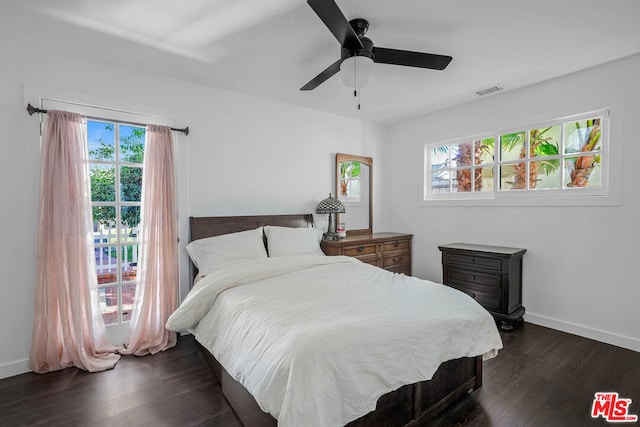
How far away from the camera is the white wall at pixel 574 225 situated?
2732 mm

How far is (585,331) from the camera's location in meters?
2.97

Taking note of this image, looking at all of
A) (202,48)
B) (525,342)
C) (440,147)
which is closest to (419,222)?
(440,147)

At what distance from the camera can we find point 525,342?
2863mm

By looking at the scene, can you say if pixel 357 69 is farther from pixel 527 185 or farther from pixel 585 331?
pixel 585 331

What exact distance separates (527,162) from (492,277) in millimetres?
1330

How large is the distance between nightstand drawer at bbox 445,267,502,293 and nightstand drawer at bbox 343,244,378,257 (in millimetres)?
880

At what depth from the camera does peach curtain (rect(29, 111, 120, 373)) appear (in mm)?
2369

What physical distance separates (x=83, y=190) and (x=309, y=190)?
2.29 metres

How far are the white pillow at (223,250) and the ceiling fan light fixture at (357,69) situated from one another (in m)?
1.72

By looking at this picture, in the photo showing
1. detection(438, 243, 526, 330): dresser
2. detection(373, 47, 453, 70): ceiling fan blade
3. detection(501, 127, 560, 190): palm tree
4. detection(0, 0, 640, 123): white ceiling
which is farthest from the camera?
detection(501, 127, 560, 190): palm tree

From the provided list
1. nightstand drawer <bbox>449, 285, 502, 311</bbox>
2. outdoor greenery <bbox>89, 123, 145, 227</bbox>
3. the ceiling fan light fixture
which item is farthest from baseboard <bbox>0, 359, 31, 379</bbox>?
nightstand drawer <bbox>449, 285, 502, 311</bbox>

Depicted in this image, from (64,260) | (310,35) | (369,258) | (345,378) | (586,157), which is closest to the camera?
(345,378)

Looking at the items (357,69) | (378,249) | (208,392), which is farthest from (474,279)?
(208,392)

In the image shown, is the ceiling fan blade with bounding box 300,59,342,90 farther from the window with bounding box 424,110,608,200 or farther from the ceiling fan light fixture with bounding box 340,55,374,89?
the window with bounding box 424,110,608,200
